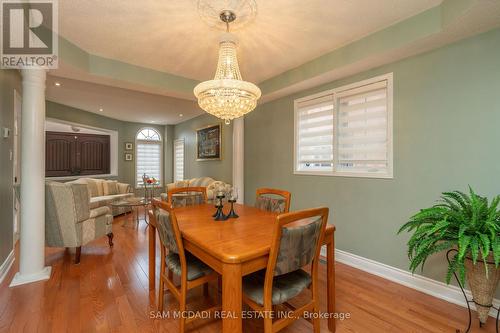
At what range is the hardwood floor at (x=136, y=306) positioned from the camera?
5.61 feet

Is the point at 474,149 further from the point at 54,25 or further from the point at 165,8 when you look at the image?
the point at 54,25

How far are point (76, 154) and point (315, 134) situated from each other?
6.42 metres

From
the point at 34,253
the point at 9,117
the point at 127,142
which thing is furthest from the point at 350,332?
the point at 127,142

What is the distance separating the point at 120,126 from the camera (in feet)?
22.1

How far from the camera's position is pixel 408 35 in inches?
81.0

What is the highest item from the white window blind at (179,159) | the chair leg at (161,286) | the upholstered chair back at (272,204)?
the white window blind at (179,159)

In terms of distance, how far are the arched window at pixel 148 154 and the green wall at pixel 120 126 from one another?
16 cm

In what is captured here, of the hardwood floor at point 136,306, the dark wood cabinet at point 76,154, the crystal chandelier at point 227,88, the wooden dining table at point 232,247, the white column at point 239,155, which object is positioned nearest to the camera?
the wooden dining table at point 232,247

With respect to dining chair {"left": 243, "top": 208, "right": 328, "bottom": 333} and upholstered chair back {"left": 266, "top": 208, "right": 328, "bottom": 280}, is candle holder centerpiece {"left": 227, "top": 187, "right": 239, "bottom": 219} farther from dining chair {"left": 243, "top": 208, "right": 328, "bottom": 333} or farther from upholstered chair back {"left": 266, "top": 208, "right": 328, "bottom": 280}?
upholstered chair back {"left": 266, "top": 208, "right": 328, "bottom": 280}

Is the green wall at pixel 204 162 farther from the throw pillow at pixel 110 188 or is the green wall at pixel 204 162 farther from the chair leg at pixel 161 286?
the chair leg at pixel 161 286

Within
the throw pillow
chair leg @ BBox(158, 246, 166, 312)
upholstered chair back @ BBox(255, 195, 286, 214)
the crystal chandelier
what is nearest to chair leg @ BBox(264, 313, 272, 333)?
chair leg @ BBox(158, 246, 166, 312)

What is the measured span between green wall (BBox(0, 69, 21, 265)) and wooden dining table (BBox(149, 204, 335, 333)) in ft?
5.91

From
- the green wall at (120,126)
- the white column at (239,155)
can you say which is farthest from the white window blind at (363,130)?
the green wall at (120,126)

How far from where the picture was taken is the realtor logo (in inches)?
75.0
